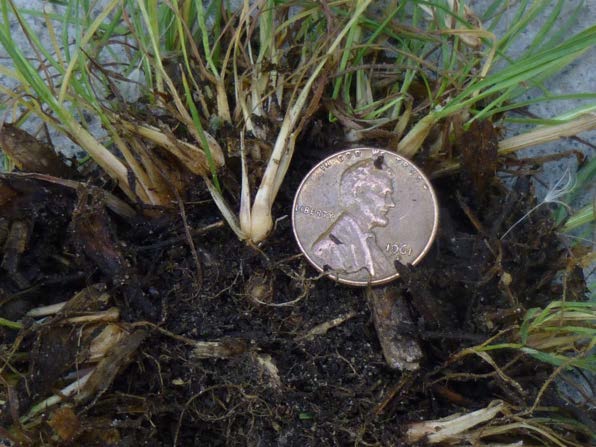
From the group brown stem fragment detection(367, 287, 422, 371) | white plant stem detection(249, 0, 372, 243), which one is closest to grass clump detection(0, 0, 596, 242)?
white plant stem detection(249, 0, 372, 243)

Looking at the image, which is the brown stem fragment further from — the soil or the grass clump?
the grass clump

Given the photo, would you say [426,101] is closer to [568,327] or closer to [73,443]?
[568,327]

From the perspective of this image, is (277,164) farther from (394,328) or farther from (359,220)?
(394,328)

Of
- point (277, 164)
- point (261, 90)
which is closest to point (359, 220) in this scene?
point (277, 164)

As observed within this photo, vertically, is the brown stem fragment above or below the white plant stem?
below

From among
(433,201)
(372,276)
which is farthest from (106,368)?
(433,201)

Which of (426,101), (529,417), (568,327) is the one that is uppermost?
(426,101)

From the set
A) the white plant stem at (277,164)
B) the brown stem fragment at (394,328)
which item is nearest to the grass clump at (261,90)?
the white plant stem at (277,164)
